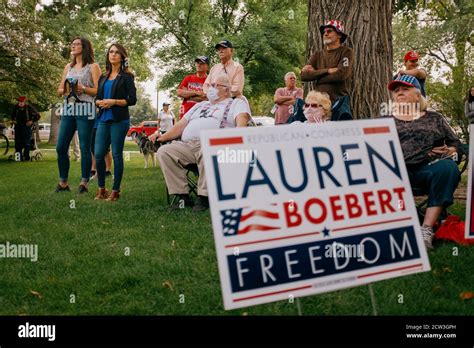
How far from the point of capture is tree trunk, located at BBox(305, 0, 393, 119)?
5.81m

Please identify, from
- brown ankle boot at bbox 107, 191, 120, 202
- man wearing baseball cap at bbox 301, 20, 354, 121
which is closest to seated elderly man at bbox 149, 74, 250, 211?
man wearing baseball cap at bbox 301, 20, 354, 121

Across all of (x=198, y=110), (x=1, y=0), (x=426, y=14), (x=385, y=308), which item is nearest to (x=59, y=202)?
(x=198, y=110)

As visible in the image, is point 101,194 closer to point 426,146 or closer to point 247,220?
point 426,146

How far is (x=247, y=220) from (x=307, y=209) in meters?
0.32

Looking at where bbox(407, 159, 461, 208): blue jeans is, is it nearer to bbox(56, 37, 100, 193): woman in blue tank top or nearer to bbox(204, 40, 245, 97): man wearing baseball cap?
bbox(204, 40, 245, 97): man wearing baseball cap

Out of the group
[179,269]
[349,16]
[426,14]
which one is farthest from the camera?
[426,14]

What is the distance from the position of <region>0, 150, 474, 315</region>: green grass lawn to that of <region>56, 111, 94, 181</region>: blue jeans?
3.99 feet

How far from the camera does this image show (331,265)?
2.47 meters

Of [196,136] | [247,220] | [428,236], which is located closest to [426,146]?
[428,236]

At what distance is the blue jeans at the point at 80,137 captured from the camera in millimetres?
6820

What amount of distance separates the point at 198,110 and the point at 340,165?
12.3ft

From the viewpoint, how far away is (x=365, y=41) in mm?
5855
